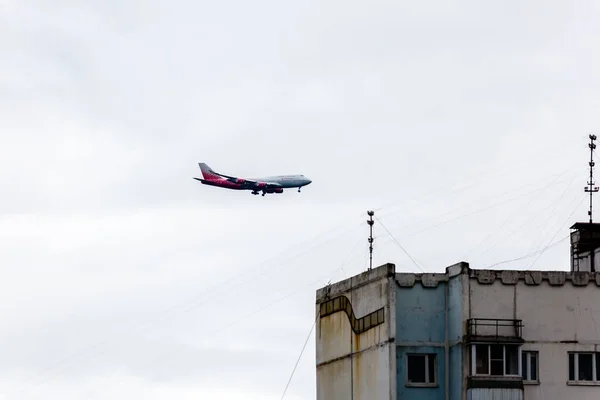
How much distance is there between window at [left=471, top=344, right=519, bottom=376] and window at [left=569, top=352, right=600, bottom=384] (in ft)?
9.51

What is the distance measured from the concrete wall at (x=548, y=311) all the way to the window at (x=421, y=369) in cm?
292

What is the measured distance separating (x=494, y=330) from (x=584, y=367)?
4.57m

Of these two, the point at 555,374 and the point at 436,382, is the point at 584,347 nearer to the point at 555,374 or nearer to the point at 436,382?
the point at 555,374

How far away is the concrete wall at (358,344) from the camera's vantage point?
250 feet

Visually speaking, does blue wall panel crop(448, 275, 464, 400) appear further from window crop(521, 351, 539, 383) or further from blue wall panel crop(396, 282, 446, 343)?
window crop(521, 351, 539, 383)

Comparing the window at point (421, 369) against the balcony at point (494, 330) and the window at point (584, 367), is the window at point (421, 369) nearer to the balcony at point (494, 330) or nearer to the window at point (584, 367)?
the balcony at point (494, 330)

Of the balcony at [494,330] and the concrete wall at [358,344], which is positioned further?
the concrete wall at [358,344]

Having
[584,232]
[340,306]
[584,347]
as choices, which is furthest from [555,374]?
[584,232]

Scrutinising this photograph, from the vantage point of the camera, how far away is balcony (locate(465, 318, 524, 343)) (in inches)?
2936

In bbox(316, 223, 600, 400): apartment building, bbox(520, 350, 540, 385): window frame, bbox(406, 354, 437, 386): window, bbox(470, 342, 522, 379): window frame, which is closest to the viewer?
bbox(470, 342, 522, 379): window frame

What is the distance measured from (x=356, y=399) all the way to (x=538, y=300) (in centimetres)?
983

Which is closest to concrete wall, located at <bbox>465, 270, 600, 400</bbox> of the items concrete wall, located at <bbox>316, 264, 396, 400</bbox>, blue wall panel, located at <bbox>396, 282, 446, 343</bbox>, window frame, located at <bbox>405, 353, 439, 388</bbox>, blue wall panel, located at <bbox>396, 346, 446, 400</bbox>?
blue wall panel, located at <bbox>396, 282, 446, 343</bbox>

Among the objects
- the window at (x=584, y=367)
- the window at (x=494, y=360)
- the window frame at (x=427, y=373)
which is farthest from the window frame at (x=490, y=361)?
the window at (x=584, y=367)

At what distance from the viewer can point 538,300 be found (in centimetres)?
7644
